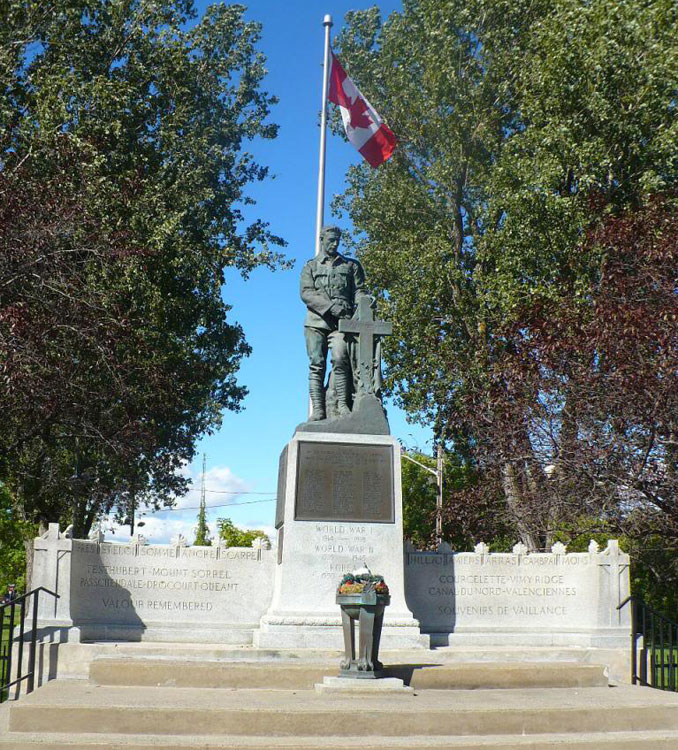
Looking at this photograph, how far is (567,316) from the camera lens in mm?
24000

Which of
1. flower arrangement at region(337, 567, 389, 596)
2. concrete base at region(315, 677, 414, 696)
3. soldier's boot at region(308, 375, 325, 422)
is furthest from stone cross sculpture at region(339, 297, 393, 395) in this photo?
concrete base at region(315, 677, 414, 696)

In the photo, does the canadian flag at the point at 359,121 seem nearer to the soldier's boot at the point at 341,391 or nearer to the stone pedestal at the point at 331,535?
the soldier's boot at the point at 341,391

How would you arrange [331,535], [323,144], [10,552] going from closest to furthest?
[331,535] → [323,144] → [10,552]

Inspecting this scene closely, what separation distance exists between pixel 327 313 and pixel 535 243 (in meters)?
12.9

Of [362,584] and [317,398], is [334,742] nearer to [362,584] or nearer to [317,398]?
[362,584]

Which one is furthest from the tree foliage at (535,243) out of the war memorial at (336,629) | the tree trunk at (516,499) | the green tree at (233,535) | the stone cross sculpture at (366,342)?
the green tree at (233,535)

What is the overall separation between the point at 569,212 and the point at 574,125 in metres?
2.40

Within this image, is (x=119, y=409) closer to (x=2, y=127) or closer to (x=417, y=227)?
(x=2, y=127)

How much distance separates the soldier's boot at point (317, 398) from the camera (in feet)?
48.4

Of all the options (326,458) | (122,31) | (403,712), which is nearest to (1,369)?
(326,458)

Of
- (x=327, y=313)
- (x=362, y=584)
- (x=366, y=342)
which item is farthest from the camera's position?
(x=327, y=313)

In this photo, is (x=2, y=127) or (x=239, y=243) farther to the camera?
(x=239, y=243)

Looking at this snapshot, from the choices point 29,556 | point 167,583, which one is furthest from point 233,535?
point 167,583

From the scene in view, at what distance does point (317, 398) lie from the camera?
584 inches
